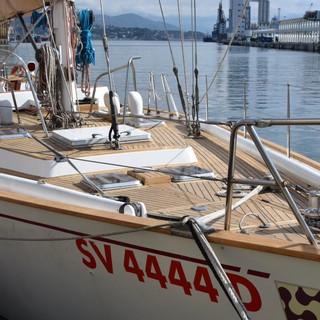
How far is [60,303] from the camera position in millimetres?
4855

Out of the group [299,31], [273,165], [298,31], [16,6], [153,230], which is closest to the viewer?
[273,165]

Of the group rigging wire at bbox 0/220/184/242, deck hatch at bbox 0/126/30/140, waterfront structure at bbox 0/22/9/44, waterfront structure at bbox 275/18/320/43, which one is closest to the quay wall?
waterfront structure at bbox 275/18/320/43

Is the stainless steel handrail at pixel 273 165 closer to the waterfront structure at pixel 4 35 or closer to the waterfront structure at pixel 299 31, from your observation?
the waterfront structure at pixel 4 35

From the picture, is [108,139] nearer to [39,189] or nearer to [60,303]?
[39,189]

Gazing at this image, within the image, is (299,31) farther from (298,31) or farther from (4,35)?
(4,35)

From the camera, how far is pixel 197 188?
18.0 feet

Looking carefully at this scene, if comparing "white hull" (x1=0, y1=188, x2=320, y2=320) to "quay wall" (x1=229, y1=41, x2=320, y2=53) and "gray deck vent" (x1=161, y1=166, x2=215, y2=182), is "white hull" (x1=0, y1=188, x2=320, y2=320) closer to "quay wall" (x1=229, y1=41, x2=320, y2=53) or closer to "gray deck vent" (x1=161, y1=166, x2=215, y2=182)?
"gray deck vent" (x1=161, y1=166, x2=215, y2=182)

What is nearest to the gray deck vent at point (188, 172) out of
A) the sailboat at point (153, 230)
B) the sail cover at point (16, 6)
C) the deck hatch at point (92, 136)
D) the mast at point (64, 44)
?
the sailboat at point (153, 230)

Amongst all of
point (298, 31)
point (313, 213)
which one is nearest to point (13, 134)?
point (313, 213)

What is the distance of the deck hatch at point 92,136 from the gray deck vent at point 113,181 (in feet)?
2.42

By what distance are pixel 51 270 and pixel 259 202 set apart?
5.94 ft

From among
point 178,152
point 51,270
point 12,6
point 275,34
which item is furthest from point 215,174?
point 275,34

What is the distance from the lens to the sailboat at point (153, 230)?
11.9ft

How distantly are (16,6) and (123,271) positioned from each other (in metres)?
4.94
